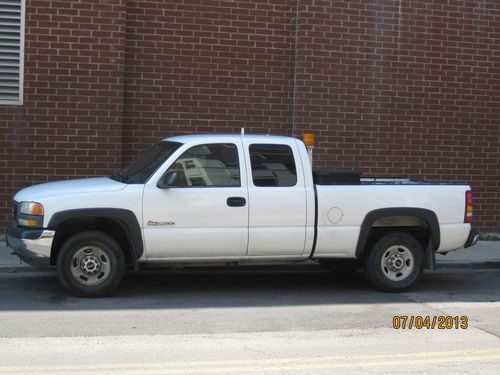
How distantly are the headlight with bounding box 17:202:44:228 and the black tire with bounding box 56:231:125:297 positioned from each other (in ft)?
1.31

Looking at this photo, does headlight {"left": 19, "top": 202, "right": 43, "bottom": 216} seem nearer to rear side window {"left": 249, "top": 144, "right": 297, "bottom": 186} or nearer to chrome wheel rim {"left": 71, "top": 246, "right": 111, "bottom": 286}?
chrome wheel rim {"left": 71, "top": 246, "right": 111, "bottom": 286}

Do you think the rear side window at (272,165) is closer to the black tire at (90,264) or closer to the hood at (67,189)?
the hood at (67,189)

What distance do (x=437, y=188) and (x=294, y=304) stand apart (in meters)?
2.41

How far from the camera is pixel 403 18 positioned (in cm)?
1305

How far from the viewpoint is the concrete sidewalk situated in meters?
9.60

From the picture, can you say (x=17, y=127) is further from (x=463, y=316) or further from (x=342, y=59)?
(x=463, y=316)

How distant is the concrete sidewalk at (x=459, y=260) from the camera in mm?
9602

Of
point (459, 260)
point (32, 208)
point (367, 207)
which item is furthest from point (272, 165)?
point (459, 260)

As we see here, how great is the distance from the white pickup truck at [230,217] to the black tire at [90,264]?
0.04 ft

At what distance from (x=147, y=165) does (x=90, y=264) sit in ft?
4.47

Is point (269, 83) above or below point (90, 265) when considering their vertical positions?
above

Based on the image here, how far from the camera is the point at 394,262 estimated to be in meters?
8.78

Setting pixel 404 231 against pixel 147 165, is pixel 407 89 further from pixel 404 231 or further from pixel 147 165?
pixel 147 165

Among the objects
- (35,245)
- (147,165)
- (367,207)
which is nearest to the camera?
(35,245)
